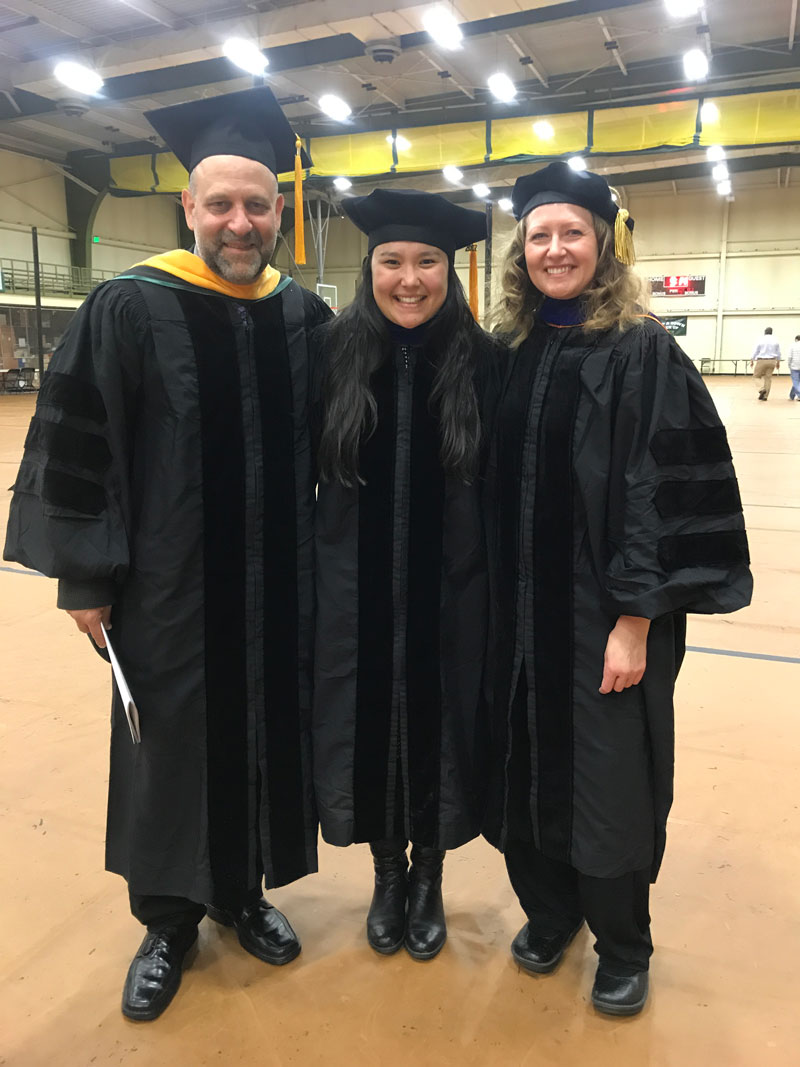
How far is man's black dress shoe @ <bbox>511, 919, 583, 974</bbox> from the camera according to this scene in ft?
5.83

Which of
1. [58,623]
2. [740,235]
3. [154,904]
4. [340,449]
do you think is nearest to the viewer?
[340,449]

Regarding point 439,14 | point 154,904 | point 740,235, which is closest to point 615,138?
point 439,14

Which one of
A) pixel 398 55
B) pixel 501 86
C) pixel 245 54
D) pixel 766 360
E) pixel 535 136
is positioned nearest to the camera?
pixel 245 54

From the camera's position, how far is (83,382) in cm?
151

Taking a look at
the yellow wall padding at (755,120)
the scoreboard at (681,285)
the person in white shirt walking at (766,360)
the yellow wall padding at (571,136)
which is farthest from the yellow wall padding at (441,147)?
the scoreboard at (681,285)

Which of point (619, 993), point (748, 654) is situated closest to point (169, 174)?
point (748, 654)

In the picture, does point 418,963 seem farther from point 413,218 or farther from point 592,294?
point 413,218

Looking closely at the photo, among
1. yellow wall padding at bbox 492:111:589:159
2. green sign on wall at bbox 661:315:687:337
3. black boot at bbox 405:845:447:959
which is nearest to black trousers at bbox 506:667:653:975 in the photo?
black boot at bbox 405:845:447:959

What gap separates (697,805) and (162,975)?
1594 millimetres

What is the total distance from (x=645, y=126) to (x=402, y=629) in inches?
513

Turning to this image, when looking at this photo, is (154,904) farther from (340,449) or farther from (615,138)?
(615,138)

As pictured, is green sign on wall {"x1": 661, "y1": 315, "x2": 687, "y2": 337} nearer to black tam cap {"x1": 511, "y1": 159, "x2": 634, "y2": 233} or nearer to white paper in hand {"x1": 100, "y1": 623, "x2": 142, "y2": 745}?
black tam cap {"x1": 511, "y1": 159, "x2": 634, "y2": 233}

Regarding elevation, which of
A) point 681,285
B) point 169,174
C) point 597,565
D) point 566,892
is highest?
point 169,174

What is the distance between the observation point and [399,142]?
1356 cm
